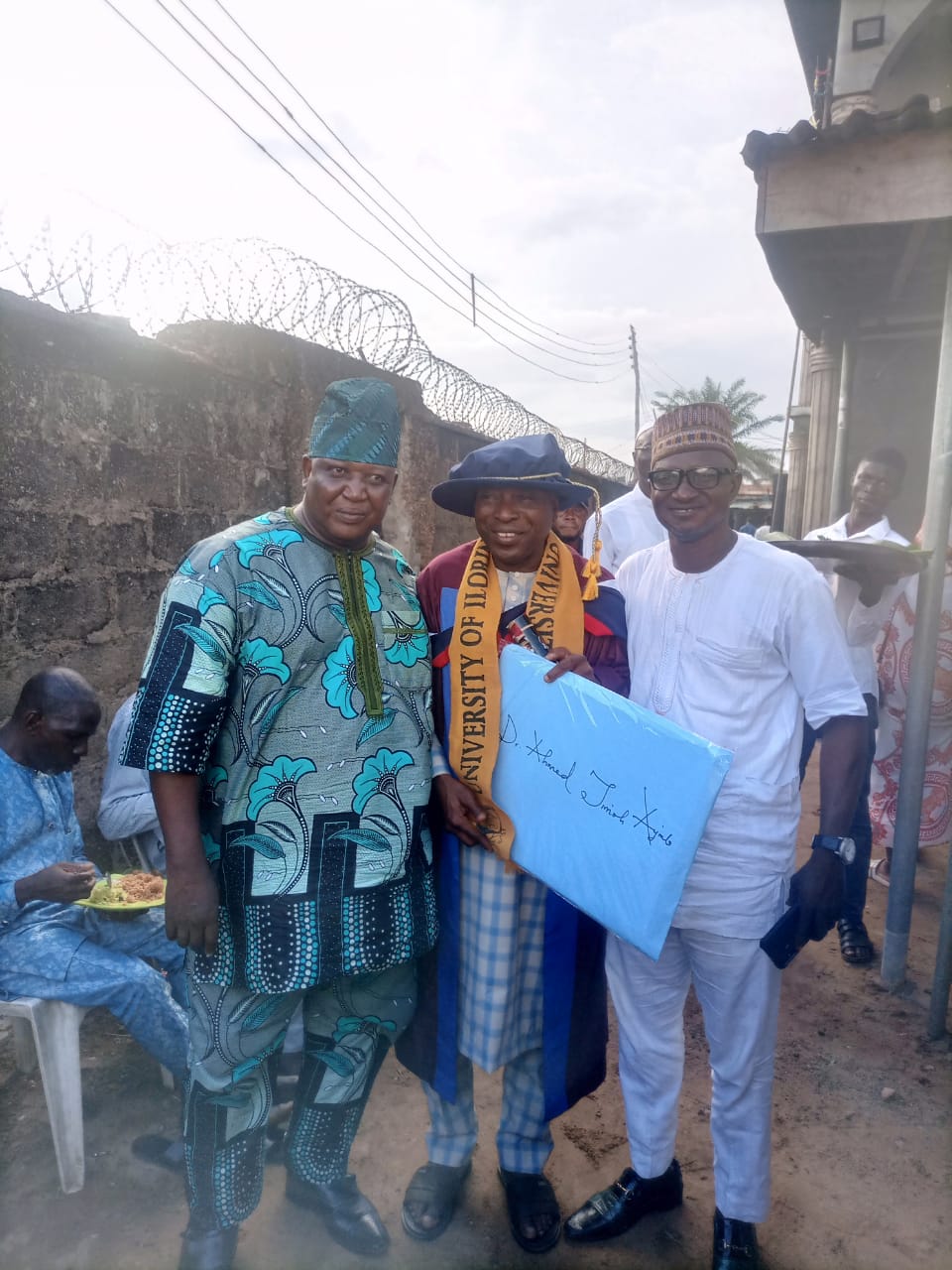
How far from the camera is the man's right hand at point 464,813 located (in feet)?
6.72

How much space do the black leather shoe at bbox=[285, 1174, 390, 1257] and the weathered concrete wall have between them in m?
1.71

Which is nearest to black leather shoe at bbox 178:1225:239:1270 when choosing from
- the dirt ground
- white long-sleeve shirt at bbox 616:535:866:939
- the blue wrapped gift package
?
the dirt ground

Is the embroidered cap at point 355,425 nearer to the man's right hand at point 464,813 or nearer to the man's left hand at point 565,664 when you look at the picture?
the man's left hand at point 565,664

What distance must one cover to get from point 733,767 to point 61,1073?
6.64ft

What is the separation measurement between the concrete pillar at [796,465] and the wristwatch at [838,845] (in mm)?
8971

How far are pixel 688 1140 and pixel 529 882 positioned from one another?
3.72 feet

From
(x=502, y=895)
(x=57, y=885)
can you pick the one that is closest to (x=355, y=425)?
(x=502, y=895)

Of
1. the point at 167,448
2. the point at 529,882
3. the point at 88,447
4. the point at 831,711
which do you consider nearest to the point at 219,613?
the point at 529,882

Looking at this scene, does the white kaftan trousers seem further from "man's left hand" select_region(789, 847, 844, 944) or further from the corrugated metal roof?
the corrugated metal roof

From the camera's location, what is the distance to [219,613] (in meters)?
1.74

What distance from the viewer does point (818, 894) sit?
184cm

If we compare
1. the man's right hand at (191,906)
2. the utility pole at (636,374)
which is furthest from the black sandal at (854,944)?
the utility pole at (636,374)

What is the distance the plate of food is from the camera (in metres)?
2.53

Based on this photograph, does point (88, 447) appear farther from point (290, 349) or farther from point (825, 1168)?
point (825, 1168)
